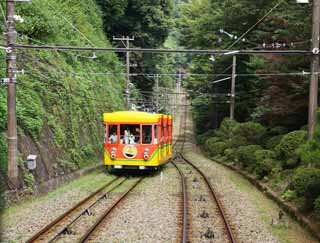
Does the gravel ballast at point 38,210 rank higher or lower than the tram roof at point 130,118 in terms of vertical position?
lower

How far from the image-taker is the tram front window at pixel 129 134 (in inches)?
859

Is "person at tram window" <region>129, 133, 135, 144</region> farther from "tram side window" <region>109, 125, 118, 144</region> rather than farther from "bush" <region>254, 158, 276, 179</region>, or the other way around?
"bush" <region>254, 158, 276, 179</region>

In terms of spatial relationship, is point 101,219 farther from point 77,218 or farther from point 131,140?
point 131,140

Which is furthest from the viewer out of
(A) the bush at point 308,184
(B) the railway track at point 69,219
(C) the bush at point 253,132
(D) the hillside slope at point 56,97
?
(C) the bush at point 253,132

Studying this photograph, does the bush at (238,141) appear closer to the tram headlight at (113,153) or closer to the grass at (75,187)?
the grass at (75,187)

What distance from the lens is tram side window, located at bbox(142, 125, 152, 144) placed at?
71.5 ft

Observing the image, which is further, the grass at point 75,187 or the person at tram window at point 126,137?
the person at tram window at point 126,137

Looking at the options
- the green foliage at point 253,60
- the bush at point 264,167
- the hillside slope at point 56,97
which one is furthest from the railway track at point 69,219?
the green foliage at point 253,60

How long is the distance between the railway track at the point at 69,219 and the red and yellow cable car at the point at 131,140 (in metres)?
3.52

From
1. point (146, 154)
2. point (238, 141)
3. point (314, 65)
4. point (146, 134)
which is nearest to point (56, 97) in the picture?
point (146, 134)

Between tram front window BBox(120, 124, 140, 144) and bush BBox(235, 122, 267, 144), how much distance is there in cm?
632

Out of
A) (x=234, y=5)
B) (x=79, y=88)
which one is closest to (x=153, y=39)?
(x=234, y=5)

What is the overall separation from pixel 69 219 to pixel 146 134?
9556 millimetres

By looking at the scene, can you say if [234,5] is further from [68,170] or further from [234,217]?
[234,217]
